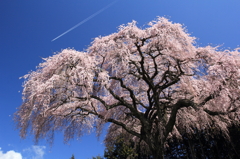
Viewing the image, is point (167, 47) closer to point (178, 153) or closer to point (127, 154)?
point (127, 154)

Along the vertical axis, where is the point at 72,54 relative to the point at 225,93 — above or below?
above

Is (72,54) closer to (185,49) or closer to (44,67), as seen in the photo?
(44,67)

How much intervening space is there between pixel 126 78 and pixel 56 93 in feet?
11.1

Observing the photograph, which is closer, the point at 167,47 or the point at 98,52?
the point at 167,47

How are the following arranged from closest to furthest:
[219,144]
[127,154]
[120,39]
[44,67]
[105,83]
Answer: [105,83]
[44,67]
[120,39]
[127,154]
[219,144]

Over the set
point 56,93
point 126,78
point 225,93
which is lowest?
point 225,93

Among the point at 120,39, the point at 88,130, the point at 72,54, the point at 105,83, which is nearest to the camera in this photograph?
the point at 105,83

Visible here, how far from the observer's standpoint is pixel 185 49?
6480mm

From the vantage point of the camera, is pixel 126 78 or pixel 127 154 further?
pixel 127 154

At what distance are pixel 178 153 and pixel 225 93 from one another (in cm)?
1792

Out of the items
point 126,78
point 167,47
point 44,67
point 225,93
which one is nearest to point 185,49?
point 167,47

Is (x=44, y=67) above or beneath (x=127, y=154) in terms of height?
above

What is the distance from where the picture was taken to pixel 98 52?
6.75 metres

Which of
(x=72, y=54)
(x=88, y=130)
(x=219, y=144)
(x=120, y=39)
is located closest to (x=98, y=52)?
(x=120, y=39)
